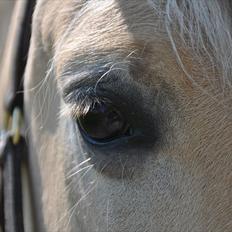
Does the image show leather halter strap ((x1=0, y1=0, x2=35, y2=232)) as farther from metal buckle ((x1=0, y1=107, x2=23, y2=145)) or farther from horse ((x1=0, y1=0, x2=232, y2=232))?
horse ((x1=0, y1=0, x2=232, y2=232))

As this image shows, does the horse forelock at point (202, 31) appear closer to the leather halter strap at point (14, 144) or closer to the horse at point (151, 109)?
the horse at point (151, 109)

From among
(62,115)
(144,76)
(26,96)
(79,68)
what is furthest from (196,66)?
(26,96)

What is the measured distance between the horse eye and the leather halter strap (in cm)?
36

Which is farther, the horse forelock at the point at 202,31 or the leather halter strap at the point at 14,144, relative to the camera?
the leather halter strap at the point at 14,144

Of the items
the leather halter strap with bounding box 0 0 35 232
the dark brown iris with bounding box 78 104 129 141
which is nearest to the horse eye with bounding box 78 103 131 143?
the dark brown iris with bounding box 78 104 129 141

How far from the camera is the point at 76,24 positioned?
107 centimetres

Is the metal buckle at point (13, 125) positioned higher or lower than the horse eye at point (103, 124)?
lower

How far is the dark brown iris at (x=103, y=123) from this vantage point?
3.24 ft

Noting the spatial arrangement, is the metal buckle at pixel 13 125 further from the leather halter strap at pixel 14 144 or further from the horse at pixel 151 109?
the horse at pixel 151 109

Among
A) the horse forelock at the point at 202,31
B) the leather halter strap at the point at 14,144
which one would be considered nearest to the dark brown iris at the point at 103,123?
the horse forelock at the point at 202,31

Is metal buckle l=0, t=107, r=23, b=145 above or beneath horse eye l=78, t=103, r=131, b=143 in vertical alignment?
beneath

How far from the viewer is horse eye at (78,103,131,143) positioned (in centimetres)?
99

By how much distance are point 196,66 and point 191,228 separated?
0.88 feet

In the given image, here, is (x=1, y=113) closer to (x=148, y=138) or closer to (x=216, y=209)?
(x=148, y=138)
